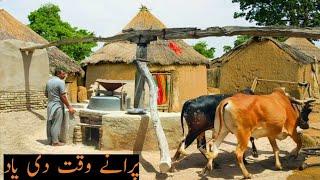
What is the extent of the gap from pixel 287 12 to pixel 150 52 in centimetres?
1303

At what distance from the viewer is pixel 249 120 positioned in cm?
798

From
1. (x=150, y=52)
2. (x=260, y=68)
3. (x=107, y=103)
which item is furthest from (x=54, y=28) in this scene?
(x=107, y=103)

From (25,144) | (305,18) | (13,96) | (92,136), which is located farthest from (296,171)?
(305,18)

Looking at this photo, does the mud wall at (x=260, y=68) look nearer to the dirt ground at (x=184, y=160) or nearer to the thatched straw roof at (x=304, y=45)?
the dirt ground at (x=184, y=160)

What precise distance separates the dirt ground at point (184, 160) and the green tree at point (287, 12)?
63.5 feet

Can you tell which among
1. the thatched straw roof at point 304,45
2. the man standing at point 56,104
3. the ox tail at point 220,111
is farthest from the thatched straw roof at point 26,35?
the ox tail at point 220,111

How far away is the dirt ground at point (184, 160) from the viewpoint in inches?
332

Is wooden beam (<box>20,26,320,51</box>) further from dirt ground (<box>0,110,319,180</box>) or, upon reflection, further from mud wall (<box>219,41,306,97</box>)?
mud wall (<box>219,41,306,97</box>)

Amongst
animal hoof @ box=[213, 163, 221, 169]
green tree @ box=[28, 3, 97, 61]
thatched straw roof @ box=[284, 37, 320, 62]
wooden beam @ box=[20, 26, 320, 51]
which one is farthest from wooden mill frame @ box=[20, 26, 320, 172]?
green tree @ box=[28, 3, 97, 61]

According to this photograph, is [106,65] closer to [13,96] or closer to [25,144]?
[13,96]

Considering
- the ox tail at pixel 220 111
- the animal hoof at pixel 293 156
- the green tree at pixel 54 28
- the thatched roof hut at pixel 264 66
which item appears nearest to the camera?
the ox tail at pixel 220 111

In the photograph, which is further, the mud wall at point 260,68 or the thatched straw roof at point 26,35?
the thatched straw roof at point 26,35

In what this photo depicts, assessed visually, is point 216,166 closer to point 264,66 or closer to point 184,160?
point 184,160

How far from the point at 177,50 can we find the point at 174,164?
1258 centimetres
